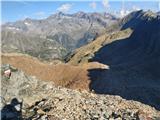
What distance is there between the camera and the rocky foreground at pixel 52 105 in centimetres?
3609

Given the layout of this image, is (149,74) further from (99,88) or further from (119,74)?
(99,88)

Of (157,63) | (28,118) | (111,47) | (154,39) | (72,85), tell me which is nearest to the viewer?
(28,118)

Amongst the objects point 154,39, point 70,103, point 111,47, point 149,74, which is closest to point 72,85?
point 149,74

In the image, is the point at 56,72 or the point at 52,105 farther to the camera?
the point at 56,72

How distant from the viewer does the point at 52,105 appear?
38.6 m

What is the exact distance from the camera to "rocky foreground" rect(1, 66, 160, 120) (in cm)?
3609

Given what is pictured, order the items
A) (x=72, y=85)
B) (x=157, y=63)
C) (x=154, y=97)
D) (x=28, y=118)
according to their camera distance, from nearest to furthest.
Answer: (x=28, y=118) → (x=154, y=97) → (x=72, y=85) → (x=157, y=63)

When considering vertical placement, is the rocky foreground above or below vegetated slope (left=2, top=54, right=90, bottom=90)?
above

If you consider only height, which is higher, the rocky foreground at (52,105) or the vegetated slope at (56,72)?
the rocky foreground at (52,105)

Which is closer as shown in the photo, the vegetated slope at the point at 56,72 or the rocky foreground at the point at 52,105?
the rocky foreground at the point at 52,105

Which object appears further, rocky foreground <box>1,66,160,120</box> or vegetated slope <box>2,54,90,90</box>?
vegetated slope <box>2,54,90,90</box>

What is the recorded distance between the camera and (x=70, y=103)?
3894 cm

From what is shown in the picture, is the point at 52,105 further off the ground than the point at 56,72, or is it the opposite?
the point at 52,105

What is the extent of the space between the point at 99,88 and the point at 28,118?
33.7 metres
